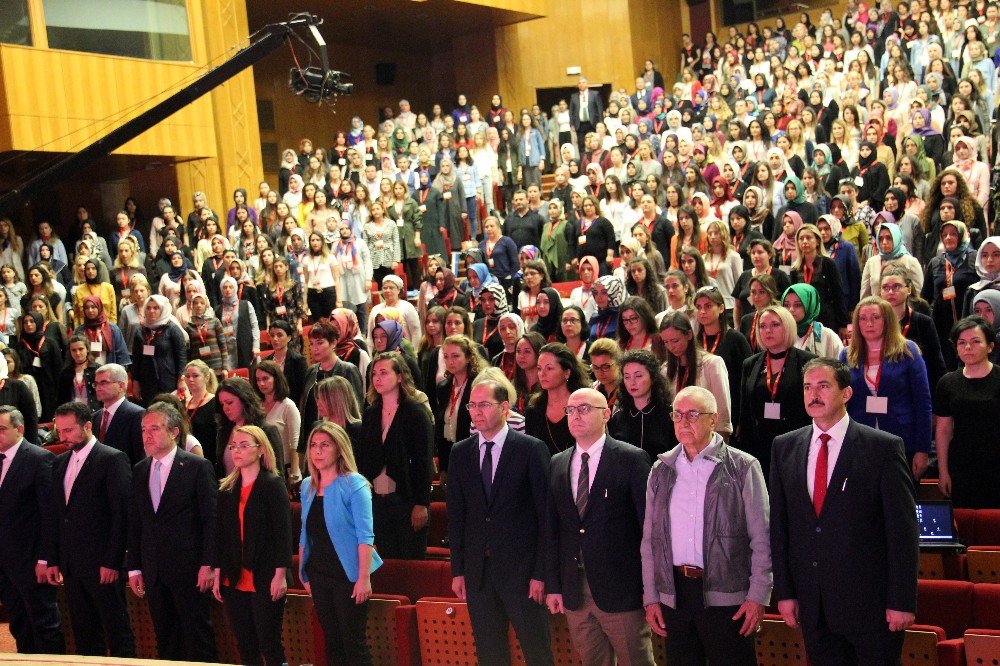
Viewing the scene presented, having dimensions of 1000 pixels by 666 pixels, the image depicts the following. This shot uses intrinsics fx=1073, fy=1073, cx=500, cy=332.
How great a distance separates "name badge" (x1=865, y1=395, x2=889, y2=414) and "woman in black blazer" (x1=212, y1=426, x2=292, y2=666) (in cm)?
267

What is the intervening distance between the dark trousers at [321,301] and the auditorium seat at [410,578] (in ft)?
17.6

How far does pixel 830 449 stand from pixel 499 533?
1.33 metres

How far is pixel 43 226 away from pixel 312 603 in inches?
326

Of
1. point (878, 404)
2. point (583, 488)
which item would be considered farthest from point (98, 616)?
point (878, 404)

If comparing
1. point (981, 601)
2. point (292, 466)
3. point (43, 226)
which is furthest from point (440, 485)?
point (43, 226)

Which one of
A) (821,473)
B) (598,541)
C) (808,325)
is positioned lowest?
(598,541)

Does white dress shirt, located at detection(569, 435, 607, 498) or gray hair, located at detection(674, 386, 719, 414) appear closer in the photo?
gray hair, located at detection(674, 386, 719, 414)

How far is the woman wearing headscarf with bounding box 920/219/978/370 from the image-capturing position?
6.77m

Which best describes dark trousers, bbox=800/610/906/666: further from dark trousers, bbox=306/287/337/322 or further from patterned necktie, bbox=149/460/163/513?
dark trousers, bbox=306/287/337/322

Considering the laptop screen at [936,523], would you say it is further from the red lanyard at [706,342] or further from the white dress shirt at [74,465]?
the white dress shirt at [74,465]

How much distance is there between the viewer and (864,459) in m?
3.52

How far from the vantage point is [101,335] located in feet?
26.6

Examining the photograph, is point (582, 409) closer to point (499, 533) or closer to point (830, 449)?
point (499, 533)

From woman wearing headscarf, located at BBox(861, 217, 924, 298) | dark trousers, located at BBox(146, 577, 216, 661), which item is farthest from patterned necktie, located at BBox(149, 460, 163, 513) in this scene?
woman wearing headscarf, located at BBox(861, 217, 924, 298)
